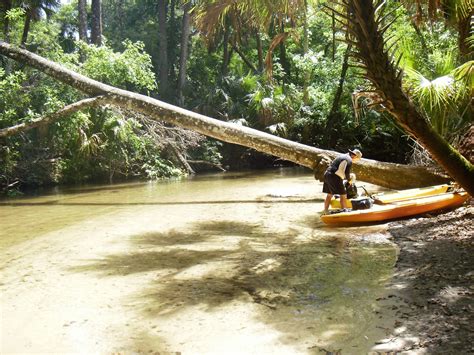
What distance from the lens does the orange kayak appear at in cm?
860

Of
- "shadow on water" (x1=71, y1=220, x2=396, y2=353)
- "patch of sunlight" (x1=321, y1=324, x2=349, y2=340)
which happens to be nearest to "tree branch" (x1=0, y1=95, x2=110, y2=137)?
"shadow on water" (x1=71, y1=220, x2=396, y2=353)

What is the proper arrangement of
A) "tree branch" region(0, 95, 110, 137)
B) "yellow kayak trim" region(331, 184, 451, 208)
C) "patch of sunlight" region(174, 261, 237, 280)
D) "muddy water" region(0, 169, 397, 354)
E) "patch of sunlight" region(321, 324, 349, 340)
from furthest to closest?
"tree branch" region(0, 95, 110, 137) → "yellow kayak trim" region(331, 184, 451, 208) → "patch of sunlight" region(174, 261, 237, 280) → "muddy water" region(0, 169, 397, 354) → "patch of sunlight" region(321, 324, 349, 340)

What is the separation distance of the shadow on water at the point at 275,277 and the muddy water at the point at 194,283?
2cm

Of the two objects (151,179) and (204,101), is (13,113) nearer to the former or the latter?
(151,179)

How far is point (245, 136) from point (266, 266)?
6.52 metres

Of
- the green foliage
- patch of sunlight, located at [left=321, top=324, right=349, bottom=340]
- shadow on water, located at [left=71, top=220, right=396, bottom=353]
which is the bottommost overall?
patch of sunlight, located at [left=321, top=324, right=349, bottom=340]

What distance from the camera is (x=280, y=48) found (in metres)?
29.3

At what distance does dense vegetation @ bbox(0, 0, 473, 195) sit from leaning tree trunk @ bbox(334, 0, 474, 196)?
387cm

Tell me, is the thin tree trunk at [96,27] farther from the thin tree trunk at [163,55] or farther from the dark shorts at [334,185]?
the dark shorts at [334,185]

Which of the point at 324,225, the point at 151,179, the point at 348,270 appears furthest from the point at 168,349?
the point at 151,179

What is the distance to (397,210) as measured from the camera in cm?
869

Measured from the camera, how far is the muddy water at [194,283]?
4.11 meters

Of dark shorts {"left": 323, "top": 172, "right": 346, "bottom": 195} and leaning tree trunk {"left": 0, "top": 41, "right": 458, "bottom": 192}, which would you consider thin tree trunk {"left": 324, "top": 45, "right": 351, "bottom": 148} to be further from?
dark shorts {"left": 323, "top": 172, "right": 346, "bottom": 195}

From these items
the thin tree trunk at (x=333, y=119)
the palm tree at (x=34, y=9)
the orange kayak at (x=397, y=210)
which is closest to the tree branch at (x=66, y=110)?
the palm tree at (x=34, y=9)
